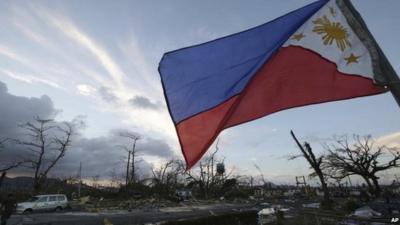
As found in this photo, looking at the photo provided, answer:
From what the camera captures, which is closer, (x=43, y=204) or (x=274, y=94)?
(x=274, y=94)

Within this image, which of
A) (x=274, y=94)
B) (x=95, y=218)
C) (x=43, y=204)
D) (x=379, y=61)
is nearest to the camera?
(x=379, y=61)

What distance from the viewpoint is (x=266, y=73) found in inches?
223

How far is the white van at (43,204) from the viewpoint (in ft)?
108

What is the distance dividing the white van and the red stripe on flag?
31.6 metres

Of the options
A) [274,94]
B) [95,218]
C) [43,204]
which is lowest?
[95,218]

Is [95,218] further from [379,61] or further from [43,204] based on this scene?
[379,61]

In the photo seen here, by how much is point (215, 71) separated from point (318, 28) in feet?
5.11

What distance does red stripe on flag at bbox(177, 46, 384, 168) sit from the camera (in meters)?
5.33

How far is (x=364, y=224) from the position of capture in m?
11.0

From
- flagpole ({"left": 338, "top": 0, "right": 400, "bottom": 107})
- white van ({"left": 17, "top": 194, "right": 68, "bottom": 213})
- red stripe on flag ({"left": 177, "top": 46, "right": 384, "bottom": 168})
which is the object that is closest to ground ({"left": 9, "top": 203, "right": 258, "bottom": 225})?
white van ({"left": 17, "top": 194, "right": 68, "bottom": 213})

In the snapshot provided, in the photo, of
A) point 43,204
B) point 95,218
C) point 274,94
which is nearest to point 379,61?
point 274,94

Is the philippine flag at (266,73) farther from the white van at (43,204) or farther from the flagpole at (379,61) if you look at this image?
the white van at (43,204)

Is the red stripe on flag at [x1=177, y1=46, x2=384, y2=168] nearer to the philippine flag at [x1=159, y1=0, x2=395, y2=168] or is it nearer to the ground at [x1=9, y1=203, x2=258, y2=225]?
the philippine flag at [x1=159, y1=0, x2=395, y2=168]

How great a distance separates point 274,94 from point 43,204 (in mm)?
33886
